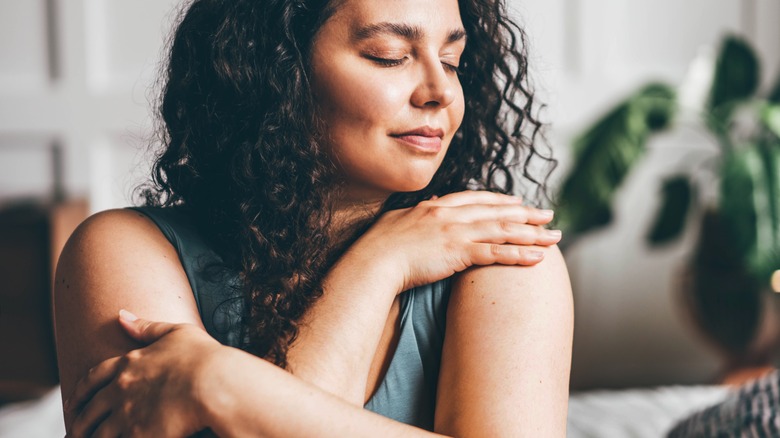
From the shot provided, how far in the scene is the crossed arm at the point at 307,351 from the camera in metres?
0.92

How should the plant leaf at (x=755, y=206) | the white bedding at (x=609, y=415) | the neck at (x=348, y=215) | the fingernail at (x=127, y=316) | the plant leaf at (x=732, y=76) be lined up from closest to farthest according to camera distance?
the fingernail at (x=127, y=316)
the neck at (x=348, y=215)
the white bedding at (x=609, y=415)
the plant leaf at (x=755, y=206)
the plant leaf at (x=732, y=76)

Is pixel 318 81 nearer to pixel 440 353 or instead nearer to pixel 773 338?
pixel 440 353

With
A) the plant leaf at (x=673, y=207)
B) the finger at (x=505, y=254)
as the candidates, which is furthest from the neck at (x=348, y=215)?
the plant leaf at (x=673, y=207)

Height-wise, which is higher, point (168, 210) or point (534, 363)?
point (168, 210)

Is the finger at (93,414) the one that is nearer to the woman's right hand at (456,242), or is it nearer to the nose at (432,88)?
the woman's right hand at (456,242)

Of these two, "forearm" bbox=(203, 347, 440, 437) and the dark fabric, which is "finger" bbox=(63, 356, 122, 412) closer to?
"forearm" bbox=(203, 347, 440, 437)

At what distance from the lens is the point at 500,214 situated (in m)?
1.18

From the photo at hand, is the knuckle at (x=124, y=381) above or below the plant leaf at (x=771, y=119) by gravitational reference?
below

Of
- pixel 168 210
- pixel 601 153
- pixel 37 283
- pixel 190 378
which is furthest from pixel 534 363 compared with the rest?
pixel 37 283

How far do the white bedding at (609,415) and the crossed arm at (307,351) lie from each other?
2.31ft

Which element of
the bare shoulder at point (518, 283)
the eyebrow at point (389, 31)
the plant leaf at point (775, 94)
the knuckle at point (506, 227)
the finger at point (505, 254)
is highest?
the eyebrow at point (389, 31)

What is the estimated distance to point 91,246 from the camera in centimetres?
109

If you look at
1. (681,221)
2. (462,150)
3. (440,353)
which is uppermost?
(462,150)

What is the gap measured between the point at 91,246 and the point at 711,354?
303cm
